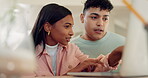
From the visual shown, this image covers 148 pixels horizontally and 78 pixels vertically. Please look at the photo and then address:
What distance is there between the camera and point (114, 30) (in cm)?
68

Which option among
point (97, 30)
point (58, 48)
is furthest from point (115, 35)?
point (58, 48)

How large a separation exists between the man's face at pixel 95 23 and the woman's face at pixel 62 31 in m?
0.05

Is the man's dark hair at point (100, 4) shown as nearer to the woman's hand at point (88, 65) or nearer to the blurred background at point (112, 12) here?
the blurred background at point (112, 12)

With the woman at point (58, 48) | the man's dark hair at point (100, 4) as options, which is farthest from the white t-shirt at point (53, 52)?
the man's dark hair at point (100, 4)

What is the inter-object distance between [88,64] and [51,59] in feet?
0.30

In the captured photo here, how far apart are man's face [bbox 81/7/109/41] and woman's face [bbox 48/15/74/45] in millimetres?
52

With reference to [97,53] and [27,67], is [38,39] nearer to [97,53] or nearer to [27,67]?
[97,53]

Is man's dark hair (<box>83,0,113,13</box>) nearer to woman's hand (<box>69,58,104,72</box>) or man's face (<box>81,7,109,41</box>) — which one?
man's face (<box>81,7,109,41</box>)

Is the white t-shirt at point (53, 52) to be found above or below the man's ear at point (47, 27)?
below

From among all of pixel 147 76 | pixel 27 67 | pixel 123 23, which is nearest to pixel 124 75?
pixel 147 76

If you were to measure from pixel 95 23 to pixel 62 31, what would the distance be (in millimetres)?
100

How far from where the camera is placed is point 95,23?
2.23 ft

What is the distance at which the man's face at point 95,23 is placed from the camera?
68 cm

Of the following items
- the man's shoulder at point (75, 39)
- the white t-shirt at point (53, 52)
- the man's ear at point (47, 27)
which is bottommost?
the white t-shirt at point (53, 52)
